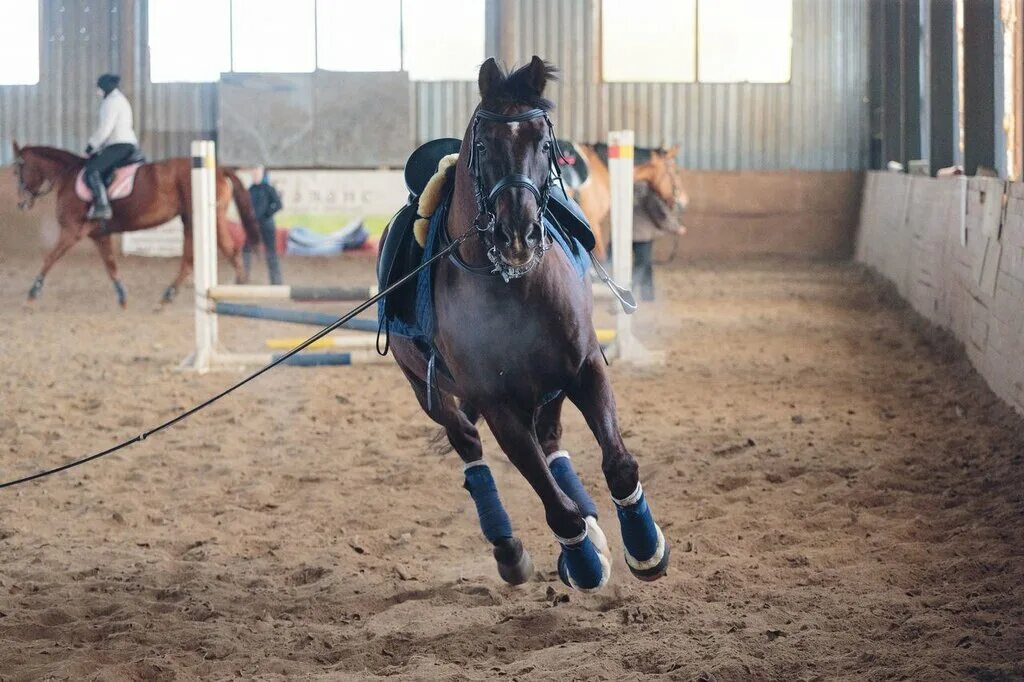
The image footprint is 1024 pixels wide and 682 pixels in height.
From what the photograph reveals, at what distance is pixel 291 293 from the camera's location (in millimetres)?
8062

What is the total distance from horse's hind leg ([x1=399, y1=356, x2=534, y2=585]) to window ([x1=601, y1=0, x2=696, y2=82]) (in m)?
13.2

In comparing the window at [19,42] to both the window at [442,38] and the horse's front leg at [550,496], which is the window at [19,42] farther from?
the horse's front leg at [550,496]

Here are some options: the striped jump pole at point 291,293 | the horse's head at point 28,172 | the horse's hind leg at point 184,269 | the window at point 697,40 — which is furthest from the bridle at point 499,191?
the window at point 697,40

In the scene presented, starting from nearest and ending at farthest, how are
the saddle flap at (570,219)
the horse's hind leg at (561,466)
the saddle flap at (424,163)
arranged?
the saddle flap at (570,219), the horse's hind leg at (561,466), the saddle flap at (424,163)

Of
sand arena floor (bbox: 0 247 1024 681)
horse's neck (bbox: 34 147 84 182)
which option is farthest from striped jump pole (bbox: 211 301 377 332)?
horse's neck (bbox: 34 147 84 182)

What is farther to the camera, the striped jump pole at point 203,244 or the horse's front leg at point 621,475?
the striped jump pole at point 203,244

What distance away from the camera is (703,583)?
13.1 feet

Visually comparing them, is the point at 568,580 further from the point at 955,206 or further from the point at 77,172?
the point at 77,172

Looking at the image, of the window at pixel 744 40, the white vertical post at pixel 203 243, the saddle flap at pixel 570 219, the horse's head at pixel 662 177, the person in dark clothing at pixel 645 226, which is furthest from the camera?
the window at pixel 744 40

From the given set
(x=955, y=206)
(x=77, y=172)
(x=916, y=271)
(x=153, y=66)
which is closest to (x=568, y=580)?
(x=955, y=206)

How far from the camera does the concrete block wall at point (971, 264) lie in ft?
20.3

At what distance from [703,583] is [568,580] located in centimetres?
55

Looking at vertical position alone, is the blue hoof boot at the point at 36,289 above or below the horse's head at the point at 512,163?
below

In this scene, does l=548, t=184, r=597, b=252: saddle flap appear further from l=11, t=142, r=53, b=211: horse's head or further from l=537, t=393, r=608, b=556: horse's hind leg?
l=11, t=142, r=53, b=211: horse's head
